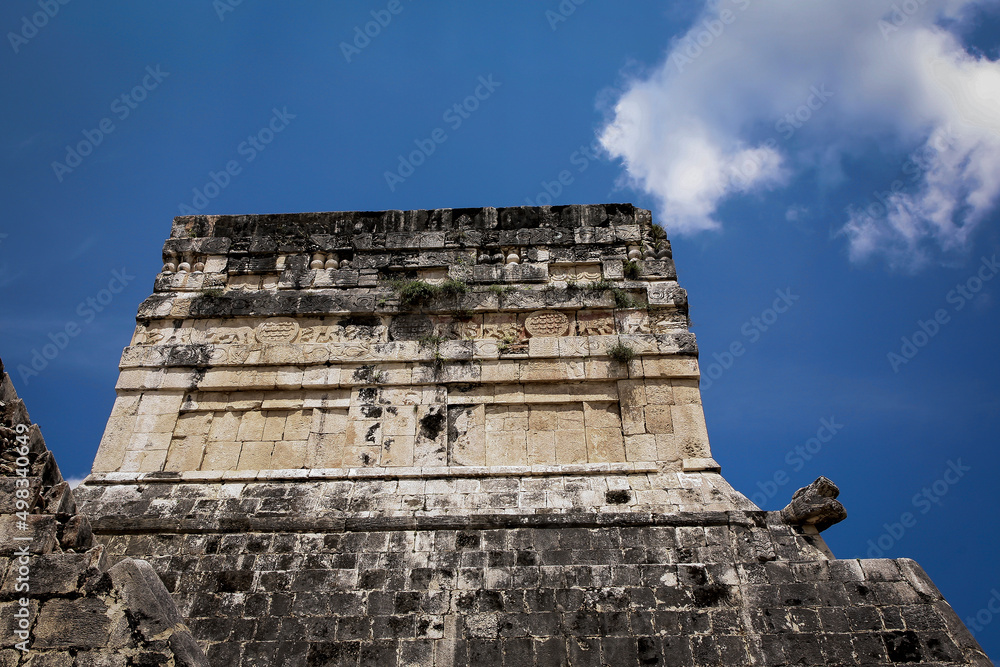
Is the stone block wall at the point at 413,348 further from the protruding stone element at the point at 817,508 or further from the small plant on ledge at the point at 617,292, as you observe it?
the protruding stone element at the point at 817,508

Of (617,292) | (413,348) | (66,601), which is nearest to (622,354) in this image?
(617,292)

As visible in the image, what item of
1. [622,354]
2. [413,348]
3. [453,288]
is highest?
[453,288]

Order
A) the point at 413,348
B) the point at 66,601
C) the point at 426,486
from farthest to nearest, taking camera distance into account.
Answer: the point at 413,348 → the point at 426,486 → the point at 66,601

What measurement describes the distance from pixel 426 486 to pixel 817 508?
13.4 ft

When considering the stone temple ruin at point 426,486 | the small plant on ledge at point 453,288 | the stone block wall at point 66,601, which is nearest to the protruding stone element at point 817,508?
the stone temple ruin at point 426,486

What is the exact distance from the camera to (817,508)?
677cm

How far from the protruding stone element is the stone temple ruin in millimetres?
25

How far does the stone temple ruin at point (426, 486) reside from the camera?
5.76m

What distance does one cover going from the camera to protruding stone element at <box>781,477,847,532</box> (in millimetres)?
6781

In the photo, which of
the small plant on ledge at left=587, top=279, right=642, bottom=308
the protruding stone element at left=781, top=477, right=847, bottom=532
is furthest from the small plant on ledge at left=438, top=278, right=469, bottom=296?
the protruding stone element at left=781, top=477, right=847, bottom=532

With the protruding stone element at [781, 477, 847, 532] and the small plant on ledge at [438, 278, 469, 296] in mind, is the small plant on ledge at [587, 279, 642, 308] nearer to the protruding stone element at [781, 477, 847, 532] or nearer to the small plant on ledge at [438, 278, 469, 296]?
the small plant on ledge at [438, 278, 469, 296]

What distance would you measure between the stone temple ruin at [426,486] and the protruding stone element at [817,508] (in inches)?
1.0

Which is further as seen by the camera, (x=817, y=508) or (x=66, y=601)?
(x=817, y=508)

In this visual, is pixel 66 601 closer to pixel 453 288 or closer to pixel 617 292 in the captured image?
pixel 453 288
